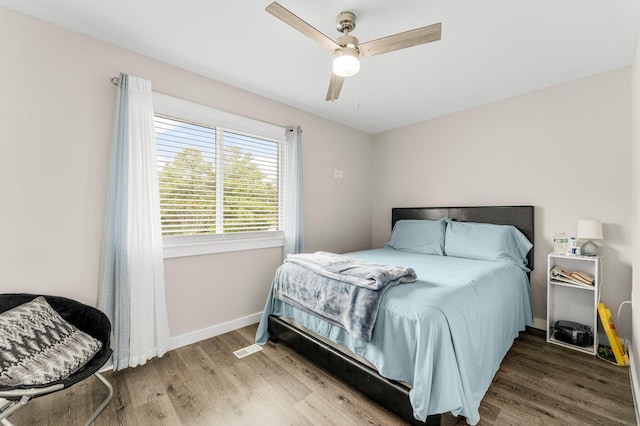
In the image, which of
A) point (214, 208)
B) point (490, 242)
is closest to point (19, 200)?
point (214, 208)

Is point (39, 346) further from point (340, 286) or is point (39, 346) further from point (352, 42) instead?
point (352, 42)

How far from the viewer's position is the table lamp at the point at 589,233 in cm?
237

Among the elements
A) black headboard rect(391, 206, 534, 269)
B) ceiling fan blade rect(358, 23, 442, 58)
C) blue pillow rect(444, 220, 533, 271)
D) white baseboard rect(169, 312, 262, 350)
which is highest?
ceiling fan blade rect(358, 23, 442, 58)

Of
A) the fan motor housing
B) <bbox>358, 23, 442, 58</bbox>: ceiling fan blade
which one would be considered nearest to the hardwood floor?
<bbox>358, 23, 442, 58</bbox>: ceiling fan blade

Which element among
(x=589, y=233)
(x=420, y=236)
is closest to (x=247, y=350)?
(x=420, y=236)

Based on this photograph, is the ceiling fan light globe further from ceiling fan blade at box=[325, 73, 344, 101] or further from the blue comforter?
the blue comforter

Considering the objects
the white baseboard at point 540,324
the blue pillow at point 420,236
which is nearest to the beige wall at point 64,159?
the blue pillow at point 420,236

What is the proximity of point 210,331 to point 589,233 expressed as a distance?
11.8ft

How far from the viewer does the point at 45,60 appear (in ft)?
6.21

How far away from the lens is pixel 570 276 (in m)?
2.51

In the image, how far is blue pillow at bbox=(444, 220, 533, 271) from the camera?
9.17 feet

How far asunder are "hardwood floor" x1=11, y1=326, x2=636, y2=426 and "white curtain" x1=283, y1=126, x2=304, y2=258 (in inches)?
48.3

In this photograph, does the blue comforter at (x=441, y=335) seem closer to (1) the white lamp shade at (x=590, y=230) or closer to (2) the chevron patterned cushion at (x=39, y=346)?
(1) the white lamp shade at (x=590, y=230)

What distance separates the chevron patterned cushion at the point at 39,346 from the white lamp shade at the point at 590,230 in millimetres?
3826
